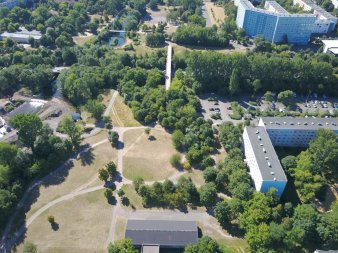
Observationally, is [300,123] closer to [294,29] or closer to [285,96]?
[285,96]

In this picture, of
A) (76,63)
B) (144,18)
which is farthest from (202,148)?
(144,18)

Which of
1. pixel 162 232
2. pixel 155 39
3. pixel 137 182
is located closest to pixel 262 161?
pixel 162 232

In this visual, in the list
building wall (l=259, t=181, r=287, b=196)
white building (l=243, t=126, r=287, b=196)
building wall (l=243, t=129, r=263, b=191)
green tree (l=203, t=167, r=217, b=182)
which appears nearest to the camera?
building wall (l=259, t=181, r=287, b=196)

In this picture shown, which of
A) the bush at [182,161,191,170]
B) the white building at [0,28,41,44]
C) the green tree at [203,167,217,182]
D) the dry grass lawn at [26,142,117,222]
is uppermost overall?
the white building at [0,28,41,44]

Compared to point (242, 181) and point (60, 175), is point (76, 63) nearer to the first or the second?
point (60, 175)

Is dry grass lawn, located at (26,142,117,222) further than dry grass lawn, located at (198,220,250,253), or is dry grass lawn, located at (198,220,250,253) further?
dry grass lawn, located at (26,142,117,222)

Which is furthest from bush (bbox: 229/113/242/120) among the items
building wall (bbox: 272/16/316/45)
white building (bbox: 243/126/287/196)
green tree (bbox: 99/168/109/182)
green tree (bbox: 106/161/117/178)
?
building wall (bbox: 272/16/316/45)

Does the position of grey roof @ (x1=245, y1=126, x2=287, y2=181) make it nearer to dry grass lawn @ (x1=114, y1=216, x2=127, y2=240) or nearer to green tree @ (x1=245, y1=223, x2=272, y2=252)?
green tree @ (x1=245, y1=223, x2=272, y2=252)
